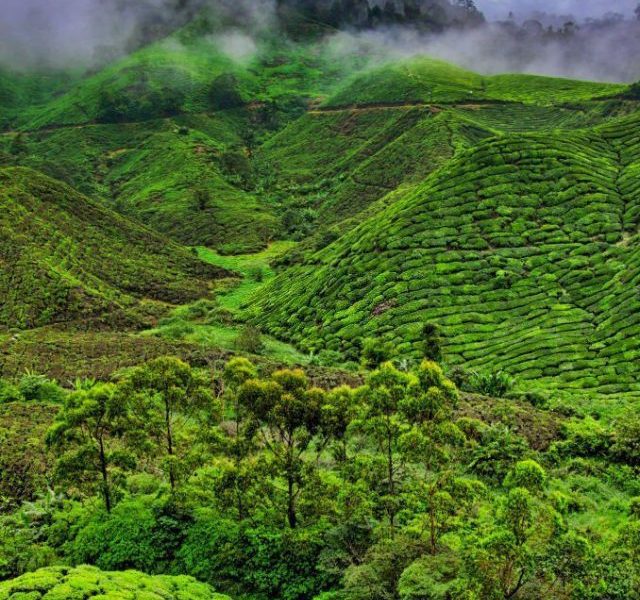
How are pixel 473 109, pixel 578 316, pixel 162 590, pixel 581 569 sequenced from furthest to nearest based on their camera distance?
pixel 473 109 → pixel 578 316 → pixel 162 590 → pixel 581 569

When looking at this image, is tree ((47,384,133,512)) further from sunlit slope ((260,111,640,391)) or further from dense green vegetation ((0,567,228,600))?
sunlit slope ((260,111,640,391))

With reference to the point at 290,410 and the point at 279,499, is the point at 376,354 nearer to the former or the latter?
the point at 279,499

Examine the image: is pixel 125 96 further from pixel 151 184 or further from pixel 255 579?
pixel 255 579

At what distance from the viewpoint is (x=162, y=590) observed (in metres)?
17.4

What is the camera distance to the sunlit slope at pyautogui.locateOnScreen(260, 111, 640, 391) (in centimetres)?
4741

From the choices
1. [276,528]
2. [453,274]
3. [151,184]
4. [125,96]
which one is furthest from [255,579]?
[125,96]

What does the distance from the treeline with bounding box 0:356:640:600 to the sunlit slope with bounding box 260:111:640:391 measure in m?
20.9

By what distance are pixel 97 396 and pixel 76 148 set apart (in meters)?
169

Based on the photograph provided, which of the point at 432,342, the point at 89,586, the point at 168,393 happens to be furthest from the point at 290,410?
the point at 432,342

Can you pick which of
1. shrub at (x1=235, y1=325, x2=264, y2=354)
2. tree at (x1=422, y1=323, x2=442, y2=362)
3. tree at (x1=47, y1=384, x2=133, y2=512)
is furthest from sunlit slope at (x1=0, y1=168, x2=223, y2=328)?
tree at (x1=47, y1=384, x2=133, y2=512)

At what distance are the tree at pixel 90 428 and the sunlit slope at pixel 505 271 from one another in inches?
1178

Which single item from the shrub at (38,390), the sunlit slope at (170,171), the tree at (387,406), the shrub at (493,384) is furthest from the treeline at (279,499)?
the sunlit slope at (170,171)

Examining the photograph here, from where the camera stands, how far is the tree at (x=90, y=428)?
928 inches

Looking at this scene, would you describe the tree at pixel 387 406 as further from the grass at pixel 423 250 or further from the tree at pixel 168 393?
the grass at pixel 423 250
